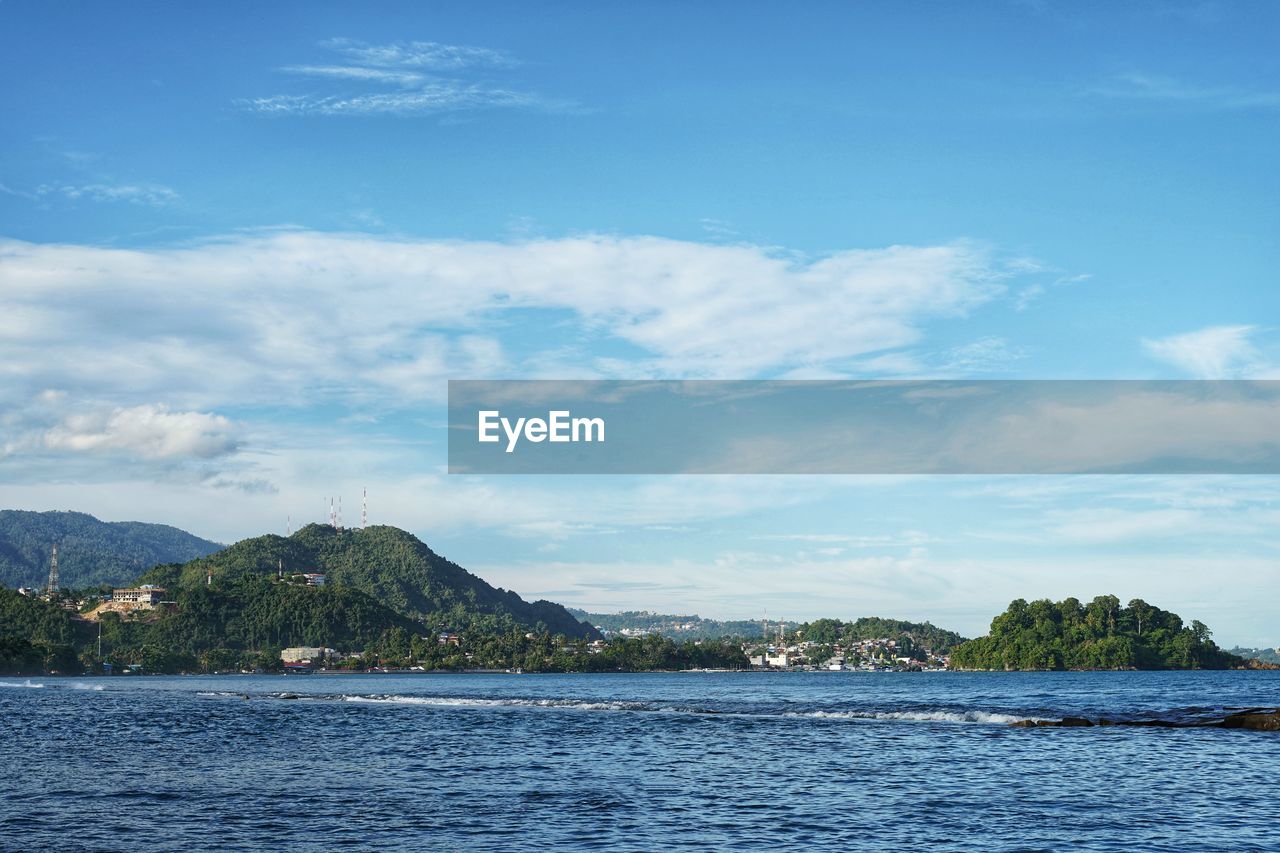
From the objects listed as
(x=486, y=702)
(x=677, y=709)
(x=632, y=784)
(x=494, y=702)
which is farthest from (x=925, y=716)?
(x=486, y=702)

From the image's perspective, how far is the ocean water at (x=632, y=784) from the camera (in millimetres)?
39406

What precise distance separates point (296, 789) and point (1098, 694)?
12125 cm

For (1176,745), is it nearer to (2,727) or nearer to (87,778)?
(87,778)

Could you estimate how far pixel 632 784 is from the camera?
174ft

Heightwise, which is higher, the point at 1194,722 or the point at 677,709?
the point at 1194,722

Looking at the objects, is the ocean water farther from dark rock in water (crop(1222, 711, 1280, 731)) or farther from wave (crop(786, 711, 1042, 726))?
dark rock in water (crop(1222, 711, 1280, 731))

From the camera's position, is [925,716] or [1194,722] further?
[925,716]

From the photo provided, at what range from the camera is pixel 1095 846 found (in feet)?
124

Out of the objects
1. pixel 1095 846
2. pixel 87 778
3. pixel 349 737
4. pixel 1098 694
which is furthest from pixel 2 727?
pixel 1098 694

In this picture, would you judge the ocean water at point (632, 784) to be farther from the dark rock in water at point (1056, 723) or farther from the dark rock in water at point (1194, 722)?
the dark rock in water at point (1194, 722)

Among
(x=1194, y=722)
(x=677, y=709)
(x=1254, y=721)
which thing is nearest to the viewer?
(x=1254, y=721)

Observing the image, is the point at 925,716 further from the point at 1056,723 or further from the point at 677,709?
the point at 677,709

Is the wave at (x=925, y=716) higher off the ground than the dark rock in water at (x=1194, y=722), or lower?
lower

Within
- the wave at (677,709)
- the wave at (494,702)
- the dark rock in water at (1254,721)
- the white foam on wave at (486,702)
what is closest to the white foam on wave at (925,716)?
the wave at (677,709)
